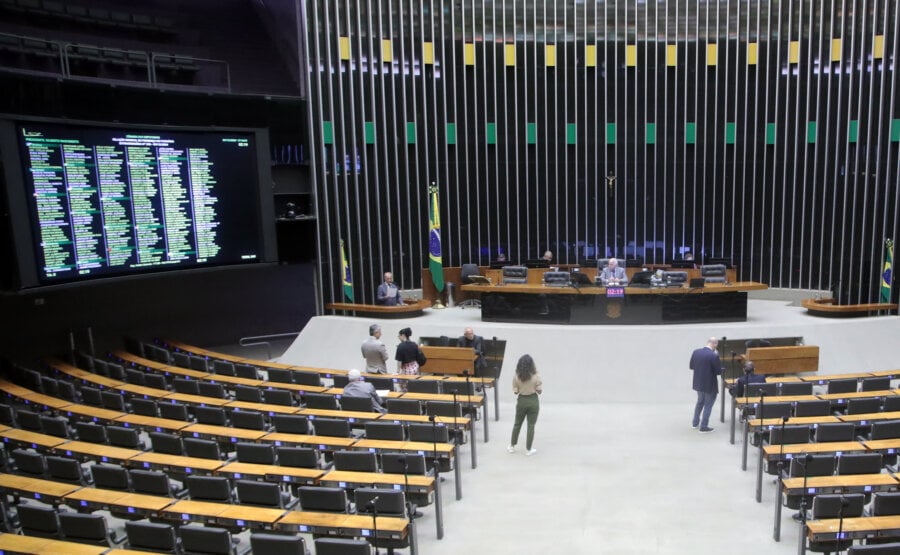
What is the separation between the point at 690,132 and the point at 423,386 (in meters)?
10.4

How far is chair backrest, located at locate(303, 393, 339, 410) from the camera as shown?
27.7 feet

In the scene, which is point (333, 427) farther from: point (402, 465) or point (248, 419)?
point (402, 465)

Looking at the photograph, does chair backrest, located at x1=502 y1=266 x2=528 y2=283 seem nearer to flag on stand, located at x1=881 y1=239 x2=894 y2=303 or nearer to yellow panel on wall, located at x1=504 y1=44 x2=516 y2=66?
yellow panel on wall, located at x1=504 y1=44 x2=516 y2=66

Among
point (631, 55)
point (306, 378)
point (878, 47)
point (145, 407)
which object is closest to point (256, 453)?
point (145, 407)

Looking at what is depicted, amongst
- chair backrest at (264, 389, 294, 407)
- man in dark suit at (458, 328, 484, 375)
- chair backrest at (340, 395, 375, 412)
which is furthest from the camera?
man in dark suit at (458, 328, 484, 375)

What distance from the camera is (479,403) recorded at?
27.9 feet

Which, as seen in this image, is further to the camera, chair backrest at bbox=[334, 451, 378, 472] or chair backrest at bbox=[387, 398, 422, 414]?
chair backrest at bbox=[387, 398, 422, 414]

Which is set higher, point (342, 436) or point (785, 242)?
point (785, 242)

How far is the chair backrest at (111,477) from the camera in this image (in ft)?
20.7

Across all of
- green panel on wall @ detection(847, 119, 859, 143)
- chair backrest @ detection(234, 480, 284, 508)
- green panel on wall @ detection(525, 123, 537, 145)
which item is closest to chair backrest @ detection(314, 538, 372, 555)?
chair backrest @ detection(234, 480, 284, 508)

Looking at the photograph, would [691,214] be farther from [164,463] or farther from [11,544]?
[11,544]

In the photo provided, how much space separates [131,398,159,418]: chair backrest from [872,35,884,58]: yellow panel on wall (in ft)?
51.3

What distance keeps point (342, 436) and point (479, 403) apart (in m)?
1.87

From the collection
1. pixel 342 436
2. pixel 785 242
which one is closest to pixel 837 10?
pixel 785 242
